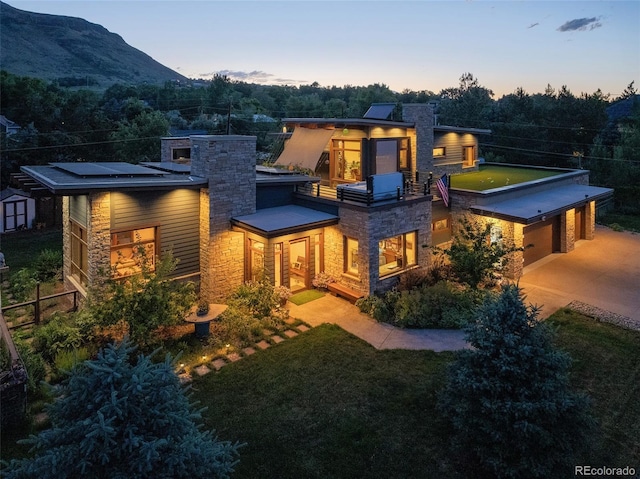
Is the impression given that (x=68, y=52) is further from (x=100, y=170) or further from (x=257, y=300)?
(x=257, y=300)

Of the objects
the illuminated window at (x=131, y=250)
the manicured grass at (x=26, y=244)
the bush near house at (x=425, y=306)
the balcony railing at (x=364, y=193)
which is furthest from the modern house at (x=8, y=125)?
the bush near house at (x=425, y=306)

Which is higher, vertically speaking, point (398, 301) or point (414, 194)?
point (414, 194)

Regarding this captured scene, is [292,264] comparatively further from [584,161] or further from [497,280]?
[584,161]

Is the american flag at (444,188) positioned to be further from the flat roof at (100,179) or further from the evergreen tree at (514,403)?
the evergreen tree at (514,403)

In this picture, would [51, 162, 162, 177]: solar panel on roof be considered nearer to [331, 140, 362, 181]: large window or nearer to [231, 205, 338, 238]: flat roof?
[231, 205, 338, 238]: flat roof

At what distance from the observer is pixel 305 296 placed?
14.6m

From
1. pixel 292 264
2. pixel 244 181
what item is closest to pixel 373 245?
pixel 292 264

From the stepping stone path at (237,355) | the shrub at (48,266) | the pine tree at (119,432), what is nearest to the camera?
the pine tree at (119,432)

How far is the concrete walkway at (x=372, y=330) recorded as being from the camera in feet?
36.9

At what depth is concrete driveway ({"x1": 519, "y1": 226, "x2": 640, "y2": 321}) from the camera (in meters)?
13.8

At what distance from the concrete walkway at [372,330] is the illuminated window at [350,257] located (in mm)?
1118

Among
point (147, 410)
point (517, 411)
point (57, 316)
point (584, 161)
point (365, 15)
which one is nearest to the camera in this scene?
point (147, 410)

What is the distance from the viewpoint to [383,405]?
8.48 m

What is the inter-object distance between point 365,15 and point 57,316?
20208 mm
